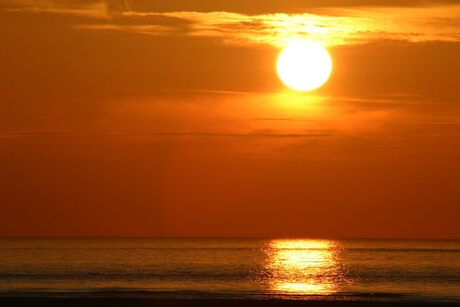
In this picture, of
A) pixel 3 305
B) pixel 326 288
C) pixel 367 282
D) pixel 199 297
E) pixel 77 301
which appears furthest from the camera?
pixel 367 282

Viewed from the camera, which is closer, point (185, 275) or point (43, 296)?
point (43, 296)

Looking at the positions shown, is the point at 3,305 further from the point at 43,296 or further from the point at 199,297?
the point at 199,297

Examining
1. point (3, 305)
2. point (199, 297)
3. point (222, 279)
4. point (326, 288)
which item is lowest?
point (3, 305)

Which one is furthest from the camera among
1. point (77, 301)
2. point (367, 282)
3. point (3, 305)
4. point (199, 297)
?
point (367, 282)

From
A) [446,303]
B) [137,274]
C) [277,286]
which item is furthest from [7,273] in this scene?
[446,303]

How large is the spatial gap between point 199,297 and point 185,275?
22.8m

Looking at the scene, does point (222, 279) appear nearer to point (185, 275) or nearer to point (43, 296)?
point (185, 275)

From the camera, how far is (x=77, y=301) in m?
43.4

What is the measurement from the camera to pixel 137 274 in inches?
2753

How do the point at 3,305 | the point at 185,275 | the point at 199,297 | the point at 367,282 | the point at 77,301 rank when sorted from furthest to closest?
the point at 185,275 → the point at 367,282 → the point at 199,297 → the point at 77,301 → the point at 3,305

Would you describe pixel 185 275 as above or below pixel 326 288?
above

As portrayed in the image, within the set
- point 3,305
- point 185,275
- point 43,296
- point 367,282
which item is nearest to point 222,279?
point 185,275

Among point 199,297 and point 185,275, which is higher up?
point 185,275

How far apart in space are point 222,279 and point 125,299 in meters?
22.1
